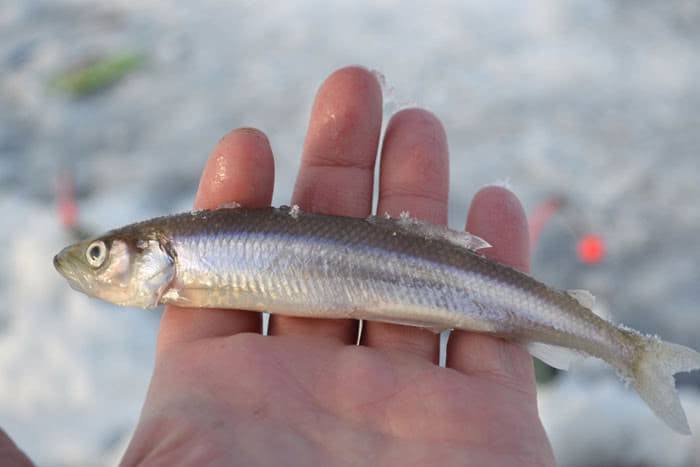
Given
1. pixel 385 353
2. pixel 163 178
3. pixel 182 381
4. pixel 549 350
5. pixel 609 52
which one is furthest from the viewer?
pixel 609 52

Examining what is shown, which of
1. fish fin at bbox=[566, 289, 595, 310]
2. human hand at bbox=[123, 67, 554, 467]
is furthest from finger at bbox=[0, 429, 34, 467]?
fish fin at bbox=[566, 289, 595, 310]

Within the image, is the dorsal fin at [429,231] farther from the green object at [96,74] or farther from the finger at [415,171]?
the green object at [96,74]

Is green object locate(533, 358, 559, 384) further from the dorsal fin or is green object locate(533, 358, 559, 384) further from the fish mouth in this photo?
the fish mouth

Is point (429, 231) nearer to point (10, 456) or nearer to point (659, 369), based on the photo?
point (659, 369)

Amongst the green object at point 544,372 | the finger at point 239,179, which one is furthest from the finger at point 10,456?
the green object at point 544,372

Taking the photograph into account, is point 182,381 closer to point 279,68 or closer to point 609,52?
point 279,68

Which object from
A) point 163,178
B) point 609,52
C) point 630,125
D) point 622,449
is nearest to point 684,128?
point 630,125

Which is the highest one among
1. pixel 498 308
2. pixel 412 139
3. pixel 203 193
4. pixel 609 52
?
pixel 609 52
